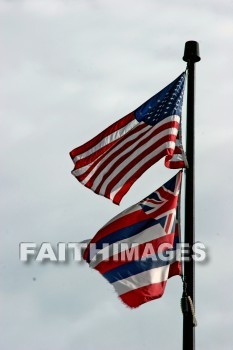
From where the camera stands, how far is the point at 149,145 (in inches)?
444

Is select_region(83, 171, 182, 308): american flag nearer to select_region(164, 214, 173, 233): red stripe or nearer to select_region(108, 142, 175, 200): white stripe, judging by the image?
select_region(164, 214, 173, 233): red stripe

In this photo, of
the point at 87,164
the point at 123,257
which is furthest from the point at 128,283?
the point at 87,164

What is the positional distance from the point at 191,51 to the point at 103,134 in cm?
211

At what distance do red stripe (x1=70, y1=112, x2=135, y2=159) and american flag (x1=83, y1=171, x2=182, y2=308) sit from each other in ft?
4.99

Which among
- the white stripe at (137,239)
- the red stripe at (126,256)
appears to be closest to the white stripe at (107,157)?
the white stripe at (137,239)

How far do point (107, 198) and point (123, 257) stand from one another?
45.1 inches

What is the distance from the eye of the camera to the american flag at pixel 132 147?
36.3ft

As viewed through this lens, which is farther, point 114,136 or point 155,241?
point 114,136

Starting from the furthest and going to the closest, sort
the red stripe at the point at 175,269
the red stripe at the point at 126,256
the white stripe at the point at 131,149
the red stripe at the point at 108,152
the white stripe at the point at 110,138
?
1. the white stripe at the point at 110,138
2. the red stripe at the point at 108,152
3. the white stripe at the point at 131,149
4. the red stripe at the point at 126,256
5. the red stripe at the point at 175,269

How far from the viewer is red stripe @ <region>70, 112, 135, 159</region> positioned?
11984mm

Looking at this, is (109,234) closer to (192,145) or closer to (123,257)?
(123,257)

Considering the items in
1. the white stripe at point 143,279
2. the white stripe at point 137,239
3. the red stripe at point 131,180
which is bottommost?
the white stripe at point 143,279

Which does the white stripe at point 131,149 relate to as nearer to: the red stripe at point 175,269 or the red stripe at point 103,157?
the red stripe at point 103,157

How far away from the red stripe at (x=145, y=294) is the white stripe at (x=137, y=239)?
67cm
